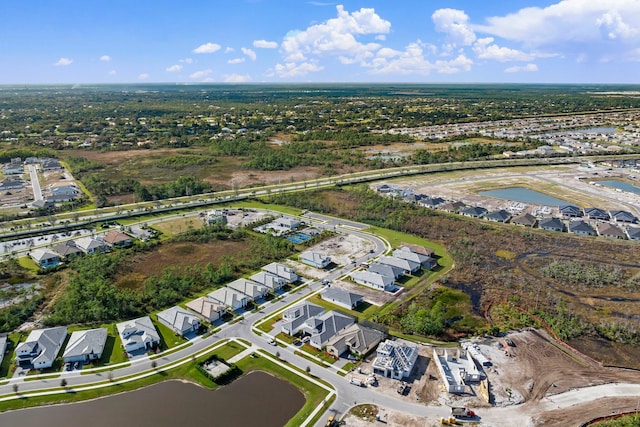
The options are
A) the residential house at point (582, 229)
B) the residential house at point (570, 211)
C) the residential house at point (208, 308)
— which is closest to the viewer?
the residential house at point (208, 308)

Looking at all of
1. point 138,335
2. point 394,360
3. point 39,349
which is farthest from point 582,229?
point 39,349

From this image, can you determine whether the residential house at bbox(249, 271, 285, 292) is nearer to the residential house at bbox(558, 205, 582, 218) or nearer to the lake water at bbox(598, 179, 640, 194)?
the residential house at bbox(558, 205, 582, 218)

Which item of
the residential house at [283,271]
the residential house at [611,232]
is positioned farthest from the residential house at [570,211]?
the residential house at [283,271]

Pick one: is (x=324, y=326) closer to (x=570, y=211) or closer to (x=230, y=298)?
(x=230, y=298)

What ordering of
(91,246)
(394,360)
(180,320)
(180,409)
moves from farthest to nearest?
1. (91,246)
2. (180,320)
3. (394,360)
4. (180,409)

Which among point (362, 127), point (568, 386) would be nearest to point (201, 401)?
point (568, 386)

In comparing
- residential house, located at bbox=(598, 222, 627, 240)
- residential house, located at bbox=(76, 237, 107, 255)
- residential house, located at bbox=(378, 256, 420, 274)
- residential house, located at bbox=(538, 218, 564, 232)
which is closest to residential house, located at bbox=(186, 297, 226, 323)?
residential house, located at bbox=(378, 256, 420, 274)

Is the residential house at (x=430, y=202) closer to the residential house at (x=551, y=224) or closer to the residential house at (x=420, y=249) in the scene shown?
the residential house at (x=551, y=224)
